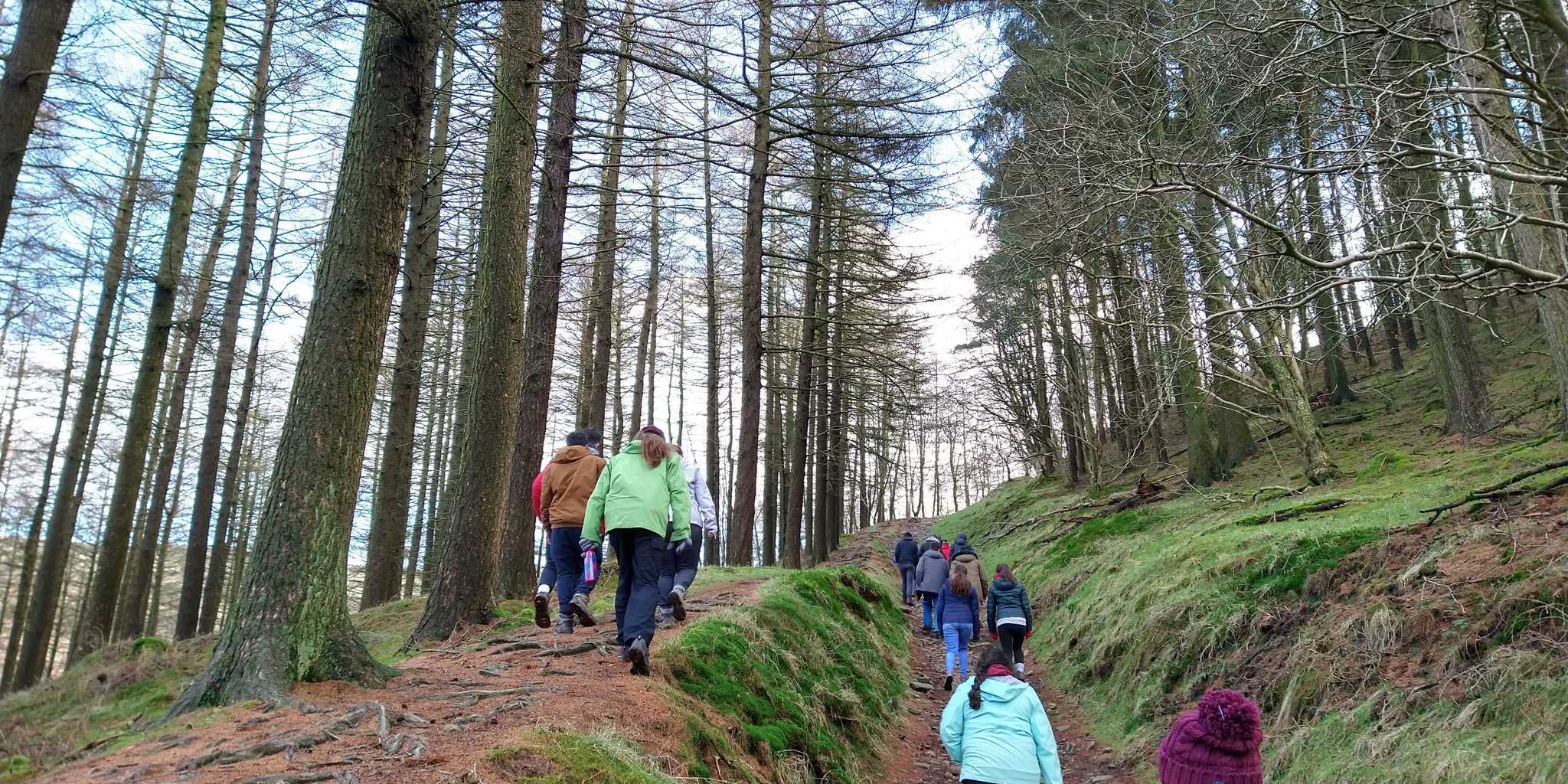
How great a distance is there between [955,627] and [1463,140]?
7159 mm

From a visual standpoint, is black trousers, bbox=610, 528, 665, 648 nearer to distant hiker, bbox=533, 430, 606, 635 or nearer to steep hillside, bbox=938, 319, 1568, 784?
distant hiker, bbox=533, 430, 606, 635

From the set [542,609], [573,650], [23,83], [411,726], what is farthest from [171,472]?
[411,726]

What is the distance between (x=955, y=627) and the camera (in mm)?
10141

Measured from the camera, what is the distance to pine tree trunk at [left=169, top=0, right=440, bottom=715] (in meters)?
4.55

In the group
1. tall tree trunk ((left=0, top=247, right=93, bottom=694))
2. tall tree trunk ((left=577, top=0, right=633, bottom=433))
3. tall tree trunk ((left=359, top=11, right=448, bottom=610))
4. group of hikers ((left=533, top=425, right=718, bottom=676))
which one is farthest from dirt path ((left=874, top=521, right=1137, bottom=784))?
tall tree trunk ((left=0, top=247, right=93, bottom=694))

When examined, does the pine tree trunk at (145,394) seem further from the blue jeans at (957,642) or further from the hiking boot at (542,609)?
the blue jeans at (957,642)

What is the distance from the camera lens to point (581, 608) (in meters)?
6.23

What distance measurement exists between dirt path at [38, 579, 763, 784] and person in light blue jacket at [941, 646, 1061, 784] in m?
1.81

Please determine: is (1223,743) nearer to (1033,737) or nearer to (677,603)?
(1033,737)

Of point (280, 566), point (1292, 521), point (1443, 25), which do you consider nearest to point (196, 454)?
point (280, 566)

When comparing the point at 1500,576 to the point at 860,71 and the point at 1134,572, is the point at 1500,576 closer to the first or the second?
the point at 1134,572

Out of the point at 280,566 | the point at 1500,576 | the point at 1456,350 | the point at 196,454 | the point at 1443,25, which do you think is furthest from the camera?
the point at 196,454

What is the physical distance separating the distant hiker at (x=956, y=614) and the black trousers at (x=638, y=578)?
5785mm

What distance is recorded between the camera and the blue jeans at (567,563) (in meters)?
6.39
